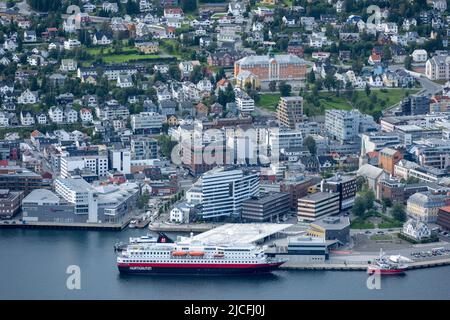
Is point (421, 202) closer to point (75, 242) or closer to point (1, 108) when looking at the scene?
point (75, 242)

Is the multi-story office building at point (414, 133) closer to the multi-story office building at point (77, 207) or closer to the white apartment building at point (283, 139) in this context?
the white apartment building at point (283, 139)

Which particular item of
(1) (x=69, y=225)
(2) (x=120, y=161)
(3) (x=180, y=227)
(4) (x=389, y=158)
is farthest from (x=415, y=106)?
(1) (x=69, y=225)

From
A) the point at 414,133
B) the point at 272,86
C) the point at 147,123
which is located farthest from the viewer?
the point at 272,86

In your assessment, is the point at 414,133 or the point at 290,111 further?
the point at 290,111

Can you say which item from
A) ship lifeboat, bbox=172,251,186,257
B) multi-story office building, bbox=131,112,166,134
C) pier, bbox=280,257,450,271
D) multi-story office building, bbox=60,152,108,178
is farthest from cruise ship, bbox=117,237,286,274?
multi-story office building, bbox=131,112,166,134

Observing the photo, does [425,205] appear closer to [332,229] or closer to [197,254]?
[332,229]

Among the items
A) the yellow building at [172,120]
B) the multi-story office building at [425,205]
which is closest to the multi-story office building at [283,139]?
the yellow building at [172,120]

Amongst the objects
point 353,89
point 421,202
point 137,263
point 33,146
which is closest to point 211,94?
point 353,89

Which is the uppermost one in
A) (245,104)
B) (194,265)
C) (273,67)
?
(273,67)

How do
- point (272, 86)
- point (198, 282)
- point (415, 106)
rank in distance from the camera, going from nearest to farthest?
point (198, 282) < point (415, 106) < point (272, 86)
